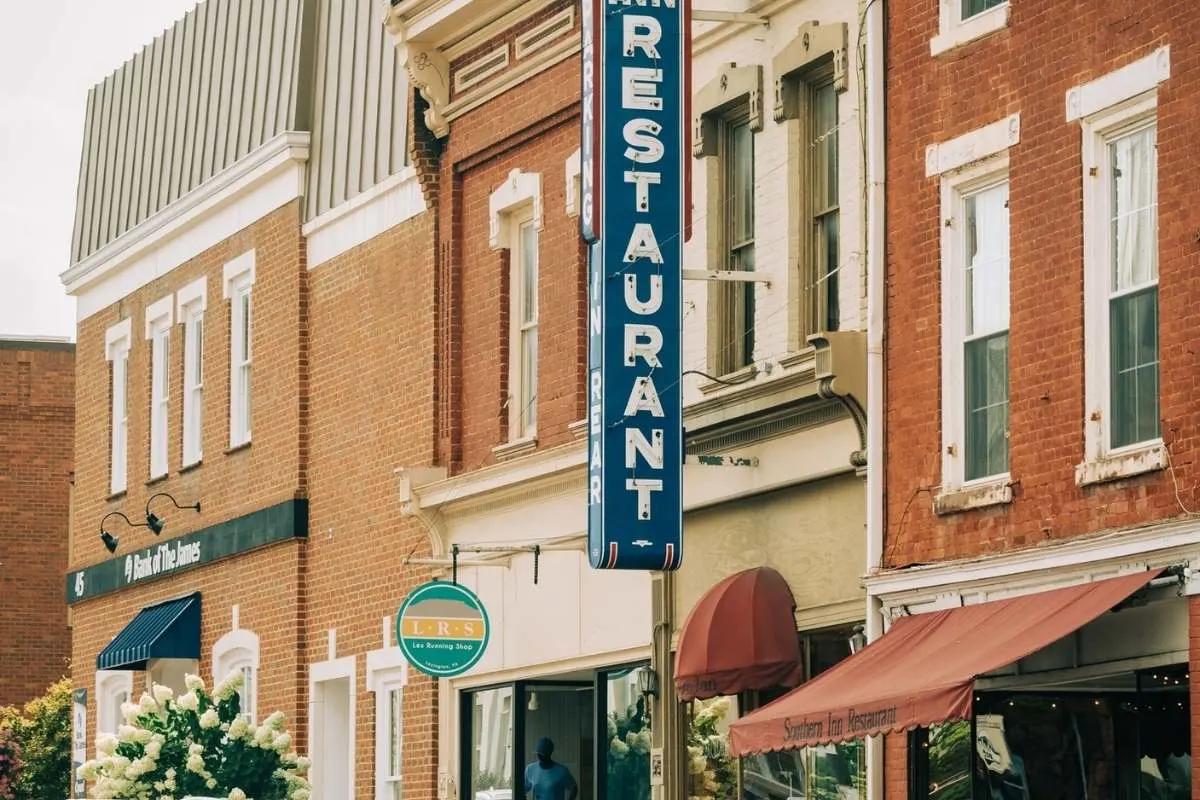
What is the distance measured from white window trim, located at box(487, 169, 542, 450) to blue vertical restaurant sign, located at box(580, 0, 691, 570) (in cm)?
455

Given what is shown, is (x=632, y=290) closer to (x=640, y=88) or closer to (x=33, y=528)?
(x=640, y=88)

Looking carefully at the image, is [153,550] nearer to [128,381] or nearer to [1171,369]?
[128,381]

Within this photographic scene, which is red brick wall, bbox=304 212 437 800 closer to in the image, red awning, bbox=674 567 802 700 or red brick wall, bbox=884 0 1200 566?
red awning, bbox=674 567 802 700

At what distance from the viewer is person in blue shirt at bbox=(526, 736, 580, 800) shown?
951 inches

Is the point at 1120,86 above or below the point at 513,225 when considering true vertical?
below

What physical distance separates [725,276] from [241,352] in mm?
12408

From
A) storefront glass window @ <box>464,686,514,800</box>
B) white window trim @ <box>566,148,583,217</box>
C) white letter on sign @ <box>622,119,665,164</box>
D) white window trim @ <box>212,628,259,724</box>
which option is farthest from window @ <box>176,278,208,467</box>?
white letter on sign @ <box>622,119,665,164</box>

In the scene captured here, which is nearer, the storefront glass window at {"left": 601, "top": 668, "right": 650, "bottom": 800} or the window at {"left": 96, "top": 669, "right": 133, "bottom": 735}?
the storefront glass window at {"left": 601, "top": 668, "right": 650, "bottom": 800}

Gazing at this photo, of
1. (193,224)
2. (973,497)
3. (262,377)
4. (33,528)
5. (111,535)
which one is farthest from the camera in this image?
(33,528)

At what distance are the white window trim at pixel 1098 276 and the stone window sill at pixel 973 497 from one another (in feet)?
2.80

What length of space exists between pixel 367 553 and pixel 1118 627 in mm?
12854

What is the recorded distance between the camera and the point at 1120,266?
1659 cm

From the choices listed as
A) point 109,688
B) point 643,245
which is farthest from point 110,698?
point 643,245

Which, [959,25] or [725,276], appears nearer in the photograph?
[959,25]
